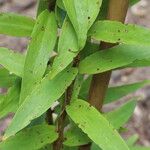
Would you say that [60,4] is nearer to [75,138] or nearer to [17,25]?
[17,25]

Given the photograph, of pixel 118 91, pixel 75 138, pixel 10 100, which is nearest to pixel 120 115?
pixel 118 91

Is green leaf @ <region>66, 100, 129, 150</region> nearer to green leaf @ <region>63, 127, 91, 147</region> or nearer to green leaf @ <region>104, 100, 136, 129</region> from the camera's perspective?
green leaf @ <region>63, 127, 91, 147</region>

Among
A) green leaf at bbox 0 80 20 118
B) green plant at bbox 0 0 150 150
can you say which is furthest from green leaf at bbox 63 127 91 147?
green leaf at bbox 0 80 20 118

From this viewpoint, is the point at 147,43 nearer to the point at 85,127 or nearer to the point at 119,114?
the point at 85,127

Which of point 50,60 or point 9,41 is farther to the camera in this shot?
point 9,41

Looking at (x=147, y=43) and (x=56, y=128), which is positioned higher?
(x=147, y=43)

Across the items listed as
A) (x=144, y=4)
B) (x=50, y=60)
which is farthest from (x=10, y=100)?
(x=144, y=4)

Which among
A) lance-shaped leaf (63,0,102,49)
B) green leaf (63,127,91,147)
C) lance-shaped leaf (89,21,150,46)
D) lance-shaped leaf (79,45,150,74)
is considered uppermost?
lance-shaped leaf (63,0,102,49)
